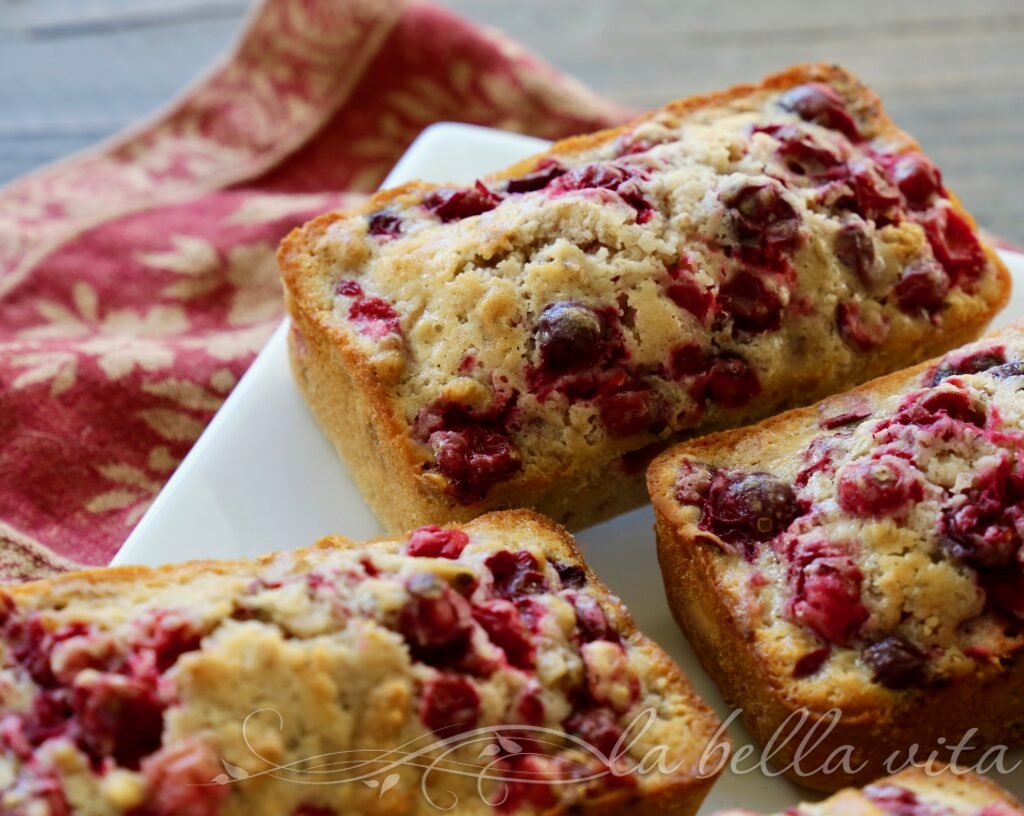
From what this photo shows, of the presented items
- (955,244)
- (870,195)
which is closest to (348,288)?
(870,195)

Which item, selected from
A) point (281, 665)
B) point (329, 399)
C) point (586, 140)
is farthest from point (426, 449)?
point (586, 140)

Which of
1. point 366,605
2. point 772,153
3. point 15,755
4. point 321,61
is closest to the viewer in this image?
point 15,755

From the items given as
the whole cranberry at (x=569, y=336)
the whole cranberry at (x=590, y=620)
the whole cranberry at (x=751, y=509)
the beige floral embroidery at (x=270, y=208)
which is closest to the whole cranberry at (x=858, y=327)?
the whole cranberry at (x=751, y=509)

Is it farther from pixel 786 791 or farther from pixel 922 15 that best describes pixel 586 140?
pixel 922 15

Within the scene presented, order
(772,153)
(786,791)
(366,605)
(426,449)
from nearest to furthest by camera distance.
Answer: (366,605) < (786,791) < (426,449) < (772,153)

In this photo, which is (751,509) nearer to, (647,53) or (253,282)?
(253,282)

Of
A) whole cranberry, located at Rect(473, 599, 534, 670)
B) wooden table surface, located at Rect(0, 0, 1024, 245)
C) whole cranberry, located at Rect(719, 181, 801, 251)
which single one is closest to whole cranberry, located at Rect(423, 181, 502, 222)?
whole cranberry, located at Rect(719, 181, 801, 251)

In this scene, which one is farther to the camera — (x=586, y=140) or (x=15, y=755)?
(x=586, y=140)
